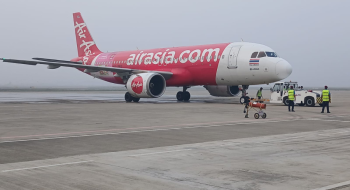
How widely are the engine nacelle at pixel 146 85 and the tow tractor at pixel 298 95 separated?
7762 mm

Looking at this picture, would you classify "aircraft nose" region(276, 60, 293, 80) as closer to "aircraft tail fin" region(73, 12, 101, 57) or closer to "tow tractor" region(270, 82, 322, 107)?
"tow tractor" region(270, 82, 322, 107)

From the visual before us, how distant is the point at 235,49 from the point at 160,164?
2065 cm

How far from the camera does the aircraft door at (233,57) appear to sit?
26.7 m

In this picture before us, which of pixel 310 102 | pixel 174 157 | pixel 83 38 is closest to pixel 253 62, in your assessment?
pixel 310 102

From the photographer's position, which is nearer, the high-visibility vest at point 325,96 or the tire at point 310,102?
the high-visibility vest at point 325,96

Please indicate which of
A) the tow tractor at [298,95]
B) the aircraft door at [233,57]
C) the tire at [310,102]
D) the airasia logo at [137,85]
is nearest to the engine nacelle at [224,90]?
the tow tractor at [298,95]

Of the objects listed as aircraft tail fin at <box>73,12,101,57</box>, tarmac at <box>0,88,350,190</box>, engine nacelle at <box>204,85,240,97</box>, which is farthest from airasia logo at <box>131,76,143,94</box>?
tarmac at <box>0,88,350,190</box>

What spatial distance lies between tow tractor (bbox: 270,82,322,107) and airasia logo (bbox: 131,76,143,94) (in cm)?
905

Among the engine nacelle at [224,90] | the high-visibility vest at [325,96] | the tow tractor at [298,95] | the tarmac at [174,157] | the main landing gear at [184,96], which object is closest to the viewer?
the tarmac at [174,157]

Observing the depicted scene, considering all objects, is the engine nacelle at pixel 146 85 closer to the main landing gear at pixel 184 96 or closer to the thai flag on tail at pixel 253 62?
the main landing gear at pixel 184 96

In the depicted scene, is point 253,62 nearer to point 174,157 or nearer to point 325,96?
point 325,96

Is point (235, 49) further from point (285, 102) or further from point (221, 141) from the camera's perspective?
point (221, 141)

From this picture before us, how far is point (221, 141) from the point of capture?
404 inches

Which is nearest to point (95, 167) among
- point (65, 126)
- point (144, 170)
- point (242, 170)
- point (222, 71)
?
point (144, 170)
